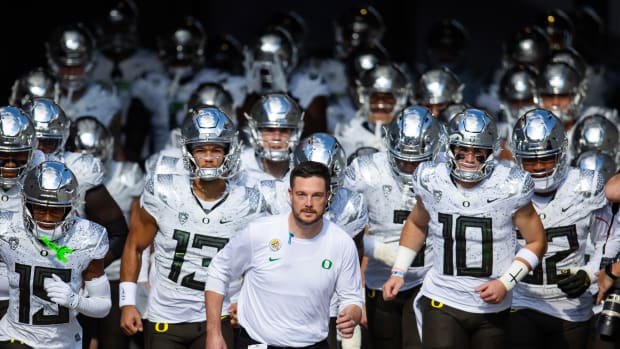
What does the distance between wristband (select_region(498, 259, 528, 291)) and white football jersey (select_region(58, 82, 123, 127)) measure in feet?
12.7

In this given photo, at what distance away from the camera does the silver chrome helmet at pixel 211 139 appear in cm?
693

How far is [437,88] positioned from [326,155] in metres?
2.25

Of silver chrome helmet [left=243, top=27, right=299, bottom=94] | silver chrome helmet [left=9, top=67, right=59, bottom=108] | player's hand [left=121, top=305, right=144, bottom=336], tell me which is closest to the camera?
player's hand [left=121, top=305, right=144, bottom=336]

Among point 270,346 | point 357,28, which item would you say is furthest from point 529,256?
point 357,28

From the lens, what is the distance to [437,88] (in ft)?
30.9

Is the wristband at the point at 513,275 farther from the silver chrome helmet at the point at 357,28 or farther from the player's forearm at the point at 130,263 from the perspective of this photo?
the silver chrome helmet at the point at 357,28

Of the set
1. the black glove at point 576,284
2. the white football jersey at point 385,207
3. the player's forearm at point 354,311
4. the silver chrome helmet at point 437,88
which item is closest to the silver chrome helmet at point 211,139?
the white football jersey at point 385,207

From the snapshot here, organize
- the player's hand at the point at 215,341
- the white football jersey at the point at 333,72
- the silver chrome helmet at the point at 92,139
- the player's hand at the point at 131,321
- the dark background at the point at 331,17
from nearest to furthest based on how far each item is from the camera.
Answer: the player's hand at the point at 215,341, the player's hand at the point at 131,321, the silver chrome helmet at the point at 92,139, the white football jersey at the point at 333,72, the dark background at the point at 331,17

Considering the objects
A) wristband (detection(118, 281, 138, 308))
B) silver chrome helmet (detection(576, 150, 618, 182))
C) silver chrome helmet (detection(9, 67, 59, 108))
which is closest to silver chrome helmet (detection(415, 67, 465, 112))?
silver chrome helmet (detection(576, 150, 618, 182))

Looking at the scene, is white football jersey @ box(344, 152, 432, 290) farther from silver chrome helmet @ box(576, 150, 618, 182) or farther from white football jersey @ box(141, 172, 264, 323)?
silver chrome helmet @ box(576, 150, 618, 182)

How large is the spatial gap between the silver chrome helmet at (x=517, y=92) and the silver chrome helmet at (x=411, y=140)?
1944mm

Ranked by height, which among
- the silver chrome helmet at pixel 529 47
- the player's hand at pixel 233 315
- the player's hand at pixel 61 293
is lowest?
the player's hand at pixel 233 315

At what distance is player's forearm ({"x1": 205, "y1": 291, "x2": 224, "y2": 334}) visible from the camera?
6.18 metres

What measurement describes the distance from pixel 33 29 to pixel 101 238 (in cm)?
617
